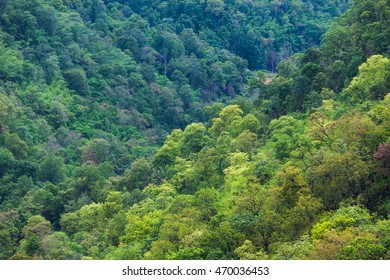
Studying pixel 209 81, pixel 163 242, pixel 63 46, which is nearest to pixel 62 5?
pixel 63 46

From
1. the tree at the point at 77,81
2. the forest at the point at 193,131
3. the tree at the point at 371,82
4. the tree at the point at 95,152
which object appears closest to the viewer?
the forest at the point at 193,131

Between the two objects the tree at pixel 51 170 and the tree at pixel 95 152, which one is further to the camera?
the tree at pixel 95 152

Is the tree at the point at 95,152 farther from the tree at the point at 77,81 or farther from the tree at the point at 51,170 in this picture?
the tree at the point at 77,81

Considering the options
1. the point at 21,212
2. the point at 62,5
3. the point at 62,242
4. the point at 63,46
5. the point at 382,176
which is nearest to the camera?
the point at 382,176

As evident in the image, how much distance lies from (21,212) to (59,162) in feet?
28.0

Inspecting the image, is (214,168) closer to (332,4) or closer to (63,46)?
(63,46)

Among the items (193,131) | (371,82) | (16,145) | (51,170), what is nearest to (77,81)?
(16,145)

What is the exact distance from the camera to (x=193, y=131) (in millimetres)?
43062

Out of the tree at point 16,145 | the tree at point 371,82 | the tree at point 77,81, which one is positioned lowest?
the tree at point 16,145

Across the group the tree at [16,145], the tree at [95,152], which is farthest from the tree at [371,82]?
the tree at [16,145]

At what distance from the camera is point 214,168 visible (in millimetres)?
36375

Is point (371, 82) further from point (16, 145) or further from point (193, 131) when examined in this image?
point (16, 145)

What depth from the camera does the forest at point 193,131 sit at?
2450 cm

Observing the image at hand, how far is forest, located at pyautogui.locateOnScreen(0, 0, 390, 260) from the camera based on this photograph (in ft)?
80.4
